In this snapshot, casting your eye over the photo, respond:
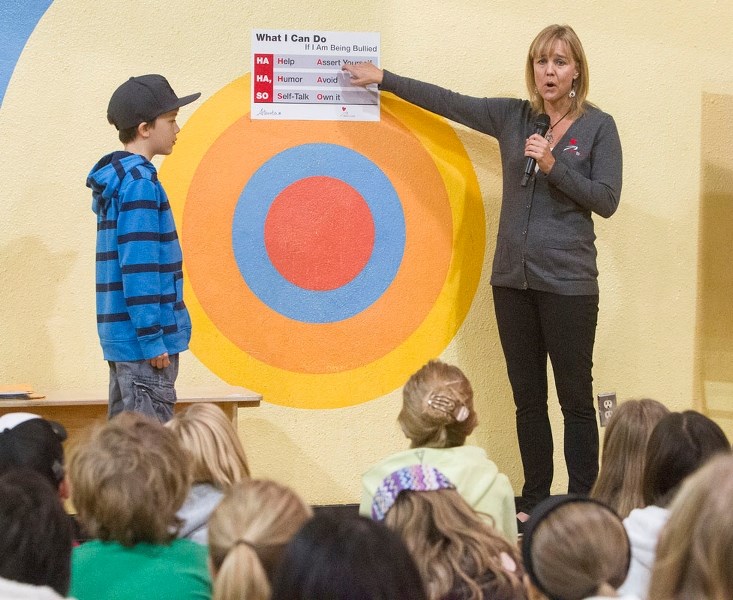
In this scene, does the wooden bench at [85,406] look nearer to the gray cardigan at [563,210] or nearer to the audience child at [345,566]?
the gray cardigan at [563,210]

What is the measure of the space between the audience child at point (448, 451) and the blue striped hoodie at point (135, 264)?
766mm

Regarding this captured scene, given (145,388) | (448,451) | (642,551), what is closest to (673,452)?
(642,551)

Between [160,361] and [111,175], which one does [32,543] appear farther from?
[111,175]

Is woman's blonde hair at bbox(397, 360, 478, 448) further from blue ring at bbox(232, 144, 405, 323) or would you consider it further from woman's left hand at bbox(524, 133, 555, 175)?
blue ring at bbox(232, 144, 405, 323)

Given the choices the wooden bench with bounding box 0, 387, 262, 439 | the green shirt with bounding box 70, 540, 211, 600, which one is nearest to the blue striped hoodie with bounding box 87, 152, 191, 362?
the wooden bench with bounding box 0, 387, 262, 439

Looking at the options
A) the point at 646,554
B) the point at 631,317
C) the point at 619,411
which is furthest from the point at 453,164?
the point at 646,554

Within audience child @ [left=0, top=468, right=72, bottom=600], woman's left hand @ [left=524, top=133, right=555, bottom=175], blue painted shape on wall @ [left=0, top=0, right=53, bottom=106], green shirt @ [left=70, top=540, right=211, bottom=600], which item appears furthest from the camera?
blue painted shape on wall @ [left=0, top=0, right=53, bottom=106]

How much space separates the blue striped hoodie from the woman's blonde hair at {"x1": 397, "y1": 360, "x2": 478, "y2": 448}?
0.76 m

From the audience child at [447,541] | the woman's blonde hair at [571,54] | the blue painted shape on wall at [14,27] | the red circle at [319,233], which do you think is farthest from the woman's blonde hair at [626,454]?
the blue painted shape on wall at [14,27]

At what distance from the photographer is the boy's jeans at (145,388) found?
248 cm

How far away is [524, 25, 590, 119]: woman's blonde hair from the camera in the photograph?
2.98m

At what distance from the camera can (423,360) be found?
3340 millimetres

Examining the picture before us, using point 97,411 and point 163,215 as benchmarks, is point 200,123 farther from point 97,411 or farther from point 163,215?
point 97,411

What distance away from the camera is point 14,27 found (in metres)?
3.08
